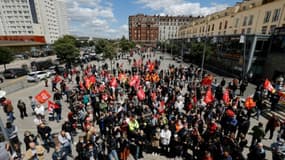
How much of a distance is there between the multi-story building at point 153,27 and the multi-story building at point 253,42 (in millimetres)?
74452

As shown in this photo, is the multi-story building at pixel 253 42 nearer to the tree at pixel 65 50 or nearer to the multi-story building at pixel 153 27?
the tree at pixel 65 50

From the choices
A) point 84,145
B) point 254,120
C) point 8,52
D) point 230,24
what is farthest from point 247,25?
point 8,52

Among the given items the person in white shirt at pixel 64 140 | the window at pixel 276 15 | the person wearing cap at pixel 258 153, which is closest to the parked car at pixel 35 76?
the person in white shirt at pixel 64 140

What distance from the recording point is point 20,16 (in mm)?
74875

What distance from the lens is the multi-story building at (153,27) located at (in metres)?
116

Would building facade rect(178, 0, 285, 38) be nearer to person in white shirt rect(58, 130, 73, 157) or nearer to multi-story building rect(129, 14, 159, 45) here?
person in white shirt rect(58, 130, 73, 157)

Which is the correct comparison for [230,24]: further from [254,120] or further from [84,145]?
[84,145]

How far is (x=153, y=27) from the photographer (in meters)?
117

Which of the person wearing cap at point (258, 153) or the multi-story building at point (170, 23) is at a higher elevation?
the multi-story building at point (170, 23)

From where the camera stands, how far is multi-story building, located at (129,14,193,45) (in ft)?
381

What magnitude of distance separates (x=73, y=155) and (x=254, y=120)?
Answer: 461 inches

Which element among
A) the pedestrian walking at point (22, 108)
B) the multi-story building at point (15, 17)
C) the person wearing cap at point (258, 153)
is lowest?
the pedestrian walking at point (22, 108)

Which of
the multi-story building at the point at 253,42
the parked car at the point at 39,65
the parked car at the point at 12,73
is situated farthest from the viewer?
the parked car at the point at 39,65

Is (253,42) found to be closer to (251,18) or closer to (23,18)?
(251,18)
